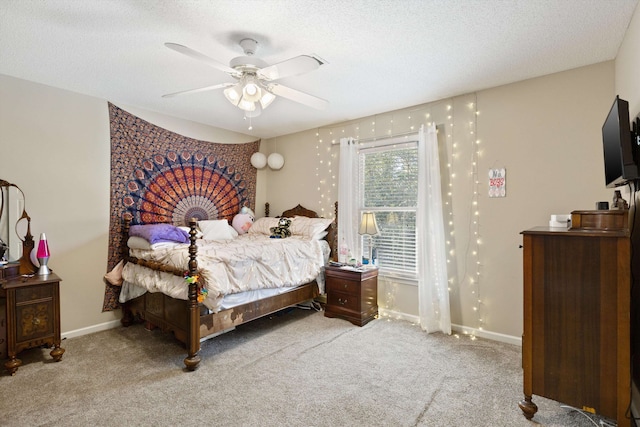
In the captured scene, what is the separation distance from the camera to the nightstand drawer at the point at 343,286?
135 inches

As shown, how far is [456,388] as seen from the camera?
2.17 meters

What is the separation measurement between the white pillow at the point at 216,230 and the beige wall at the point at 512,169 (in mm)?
2176

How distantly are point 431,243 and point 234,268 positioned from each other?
1.98 metres

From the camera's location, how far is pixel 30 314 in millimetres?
2469

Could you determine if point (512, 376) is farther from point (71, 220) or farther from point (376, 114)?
point (71, 220)

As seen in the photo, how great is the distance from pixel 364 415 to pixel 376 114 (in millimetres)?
3111

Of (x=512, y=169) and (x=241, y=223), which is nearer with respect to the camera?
(x=512, y=169)

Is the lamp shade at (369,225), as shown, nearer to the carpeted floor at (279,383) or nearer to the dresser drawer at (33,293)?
the carpeted floor at (279,383)

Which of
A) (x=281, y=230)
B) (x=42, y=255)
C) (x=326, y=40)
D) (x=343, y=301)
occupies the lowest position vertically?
(x=343, y=301)

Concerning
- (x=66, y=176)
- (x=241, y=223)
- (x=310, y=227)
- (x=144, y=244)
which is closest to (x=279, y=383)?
(x=144, y=244)

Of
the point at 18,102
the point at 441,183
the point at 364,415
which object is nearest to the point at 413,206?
the point at 441,183

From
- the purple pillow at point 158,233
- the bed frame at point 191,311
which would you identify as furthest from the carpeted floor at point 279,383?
the purple pillow at point 158,233

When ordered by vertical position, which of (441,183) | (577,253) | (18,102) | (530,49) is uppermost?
(530,49)

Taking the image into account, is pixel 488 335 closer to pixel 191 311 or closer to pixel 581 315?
pixel 581 315
